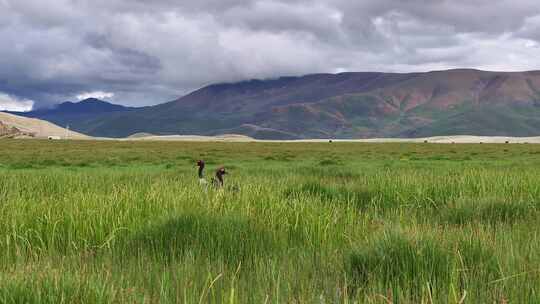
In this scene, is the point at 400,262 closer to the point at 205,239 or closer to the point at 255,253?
the point at 255,253

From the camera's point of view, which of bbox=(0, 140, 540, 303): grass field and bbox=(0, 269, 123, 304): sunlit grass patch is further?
bbox=(0, 140, 540, 303): grass field

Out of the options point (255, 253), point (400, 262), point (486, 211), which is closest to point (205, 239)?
point (255, 253)

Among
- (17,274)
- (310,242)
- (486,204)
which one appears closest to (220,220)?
(310,242)

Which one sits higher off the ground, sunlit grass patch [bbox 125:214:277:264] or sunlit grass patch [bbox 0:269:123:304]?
sunlit grass patch [bbox 0:269:123:304]

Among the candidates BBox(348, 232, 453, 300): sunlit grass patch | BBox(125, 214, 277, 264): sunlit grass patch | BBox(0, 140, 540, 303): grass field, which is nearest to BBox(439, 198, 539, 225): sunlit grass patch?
BBox(0, 140, 540, 303): grass field

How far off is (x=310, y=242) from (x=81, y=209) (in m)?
3.55

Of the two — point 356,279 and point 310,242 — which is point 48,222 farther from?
point 356,279

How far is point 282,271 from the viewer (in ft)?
14.1

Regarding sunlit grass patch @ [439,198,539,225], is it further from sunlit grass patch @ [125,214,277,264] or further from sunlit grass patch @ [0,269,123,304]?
sunlit grass patch @ [0,269,123,304]

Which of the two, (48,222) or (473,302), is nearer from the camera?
(473,302)

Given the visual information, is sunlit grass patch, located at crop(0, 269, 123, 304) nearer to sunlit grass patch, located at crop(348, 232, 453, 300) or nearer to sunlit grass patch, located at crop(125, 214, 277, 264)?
sunlit grass patch, located at crop(125, 214, 277, 264)

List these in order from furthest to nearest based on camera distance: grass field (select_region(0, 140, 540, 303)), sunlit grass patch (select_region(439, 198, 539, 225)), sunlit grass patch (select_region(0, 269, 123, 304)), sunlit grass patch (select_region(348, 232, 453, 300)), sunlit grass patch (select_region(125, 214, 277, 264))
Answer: sunlit grass patch (select_region(439, 198, 539, 225)) → sunlit grass patch (select_region(125, 214, 277, 264)) → sunlit grass patch (select_region(348, 232, 453, 300)) → grass field (select_region(0, 140, 540, 303)) → sunlit grass patch (select_region(0, 269, 123, 304))

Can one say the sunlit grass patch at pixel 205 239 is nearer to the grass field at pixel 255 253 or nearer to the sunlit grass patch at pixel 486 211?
the grass field at pixel 255 253

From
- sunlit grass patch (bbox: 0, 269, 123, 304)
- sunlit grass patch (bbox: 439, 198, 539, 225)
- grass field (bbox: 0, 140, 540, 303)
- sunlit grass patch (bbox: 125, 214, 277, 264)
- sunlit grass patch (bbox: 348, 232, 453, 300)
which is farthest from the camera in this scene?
sunlit grass patch (bbox: 439, 198, 539, 225)
